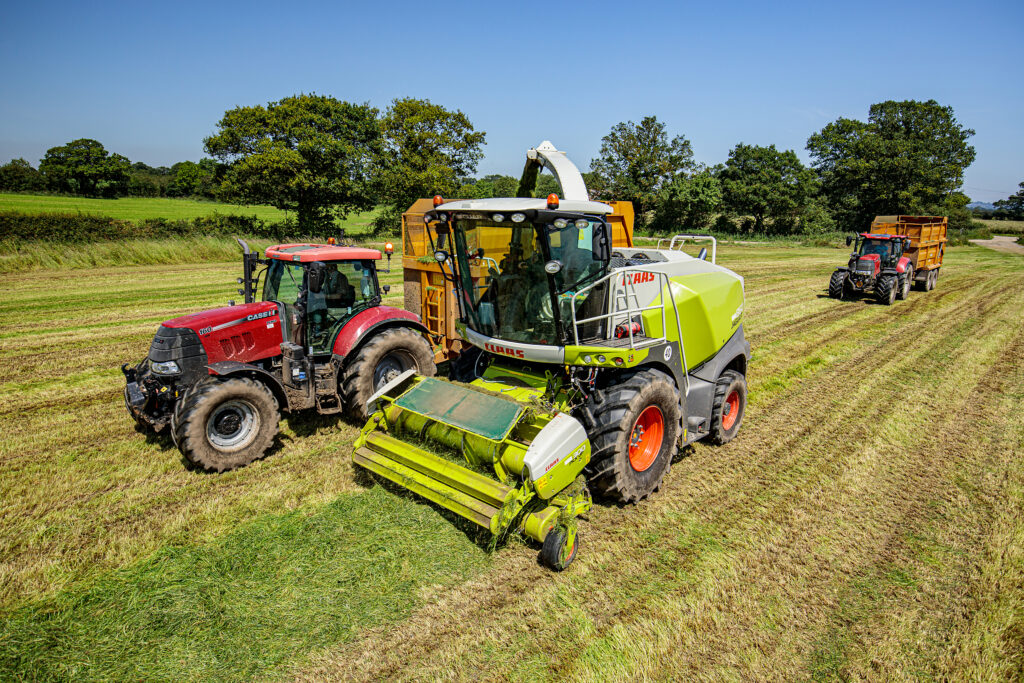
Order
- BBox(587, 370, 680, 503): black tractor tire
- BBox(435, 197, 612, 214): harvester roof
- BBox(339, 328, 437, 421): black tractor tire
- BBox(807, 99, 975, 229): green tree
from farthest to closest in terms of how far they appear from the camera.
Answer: BBox(807, 99, 975, 229): green tree → BBox(339, 328, 437, 421): black tractor tire → BBox(587, 370, 680, 503): black tractor tire → BBox(435, 197, 612, 214): harvester roof

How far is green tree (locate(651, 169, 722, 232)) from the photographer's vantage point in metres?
43.4

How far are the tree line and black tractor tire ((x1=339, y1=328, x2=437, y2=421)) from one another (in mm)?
2622

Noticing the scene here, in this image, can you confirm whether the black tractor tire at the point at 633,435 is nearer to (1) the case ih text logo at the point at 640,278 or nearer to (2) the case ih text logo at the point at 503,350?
(2) the case ih text logo at the point at 503,350

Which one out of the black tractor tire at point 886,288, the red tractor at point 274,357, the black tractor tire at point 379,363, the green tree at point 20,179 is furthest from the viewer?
the green tree at point 20,179

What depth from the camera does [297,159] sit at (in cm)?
2862

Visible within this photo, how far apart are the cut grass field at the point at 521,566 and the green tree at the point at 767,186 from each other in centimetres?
4156

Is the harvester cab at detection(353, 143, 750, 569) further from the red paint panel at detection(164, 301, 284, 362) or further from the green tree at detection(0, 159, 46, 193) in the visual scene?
the green tree at detection(0, 159, 46, 193)

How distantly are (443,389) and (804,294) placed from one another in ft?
51.1

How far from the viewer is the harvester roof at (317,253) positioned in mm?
6148

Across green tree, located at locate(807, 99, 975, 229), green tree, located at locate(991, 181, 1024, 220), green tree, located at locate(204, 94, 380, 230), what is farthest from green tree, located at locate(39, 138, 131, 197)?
green tree, located at locate(991, 181, 1024, 220)

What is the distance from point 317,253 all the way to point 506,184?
49404mm

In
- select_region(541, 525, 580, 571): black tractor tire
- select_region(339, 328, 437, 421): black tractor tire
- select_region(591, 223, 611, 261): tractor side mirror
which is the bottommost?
select_region(541, 525, 580, 571): black tractor tire

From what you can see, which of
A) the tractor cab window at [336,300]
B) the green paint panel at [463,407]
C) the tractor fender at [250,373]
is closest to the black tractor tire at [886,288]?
the tractor cab window at [336,300]

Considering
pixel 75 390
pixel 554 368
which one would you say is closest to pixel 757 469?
pixel 554 368
